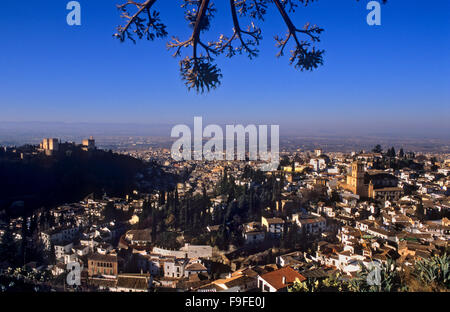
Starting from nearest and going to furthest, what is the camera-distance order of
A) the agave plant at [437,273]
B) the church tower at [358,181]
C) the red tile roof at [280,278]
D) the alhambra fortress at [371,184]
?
the agave plant at [437,273], the red tile roof at [280,278], the alhambra fortress at [371,184], the church tower at [358,181]

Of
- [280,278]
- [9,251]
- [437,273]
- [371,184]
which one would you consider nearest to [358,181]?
[371,184]

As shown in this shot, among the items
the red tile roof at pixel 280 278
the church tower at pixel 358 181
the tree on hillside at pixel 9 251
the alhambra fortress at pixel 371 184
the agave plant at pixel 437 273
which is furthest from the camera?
the church tower at pixel 358 181

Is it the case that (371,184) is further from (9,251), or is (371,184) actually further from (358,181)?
(9,251)

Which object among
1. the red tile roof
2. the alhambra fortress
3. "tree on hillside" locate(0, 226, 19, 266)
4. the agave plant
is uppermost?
the agave plant

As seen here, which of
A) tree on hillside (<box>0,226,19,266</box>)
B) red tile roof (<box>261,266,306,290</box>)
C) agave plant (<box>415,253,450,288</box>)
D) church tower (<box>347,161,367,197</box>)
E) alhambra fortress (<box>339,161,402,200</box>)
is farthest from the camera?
church tower (<box>347,161,367,197</box>)

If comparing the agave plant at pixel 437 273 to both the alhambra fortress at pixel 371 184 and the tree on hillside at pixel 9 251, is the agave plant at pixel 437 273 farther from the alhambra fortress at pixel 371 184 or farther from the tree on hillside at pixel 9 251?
the alhambra fortress at pixel 371 184

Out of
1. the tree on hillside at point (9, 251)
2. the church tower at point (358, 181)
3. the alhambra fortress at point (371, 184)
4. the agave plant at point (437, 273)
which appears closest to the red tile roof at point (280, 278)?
the agave plant at point (437, 273)

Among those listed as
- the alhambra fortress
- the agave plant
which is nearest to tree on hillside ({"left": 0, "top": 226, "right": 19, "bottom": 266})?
the agave plant

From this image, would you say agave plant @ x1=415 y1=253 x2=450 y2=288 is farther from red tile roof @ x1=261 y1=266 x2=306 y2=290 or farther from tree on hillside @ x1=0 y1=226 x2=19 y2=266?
tree on hillside @ x1=0 y1=226 x2=19 y2=266

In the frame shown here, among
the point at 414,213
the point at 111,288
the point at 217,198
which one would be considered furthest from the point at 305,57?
the point at 217,198

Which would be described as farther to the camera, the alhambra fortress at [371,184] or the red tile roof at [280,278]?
the alhambra fortress at [371,184]
